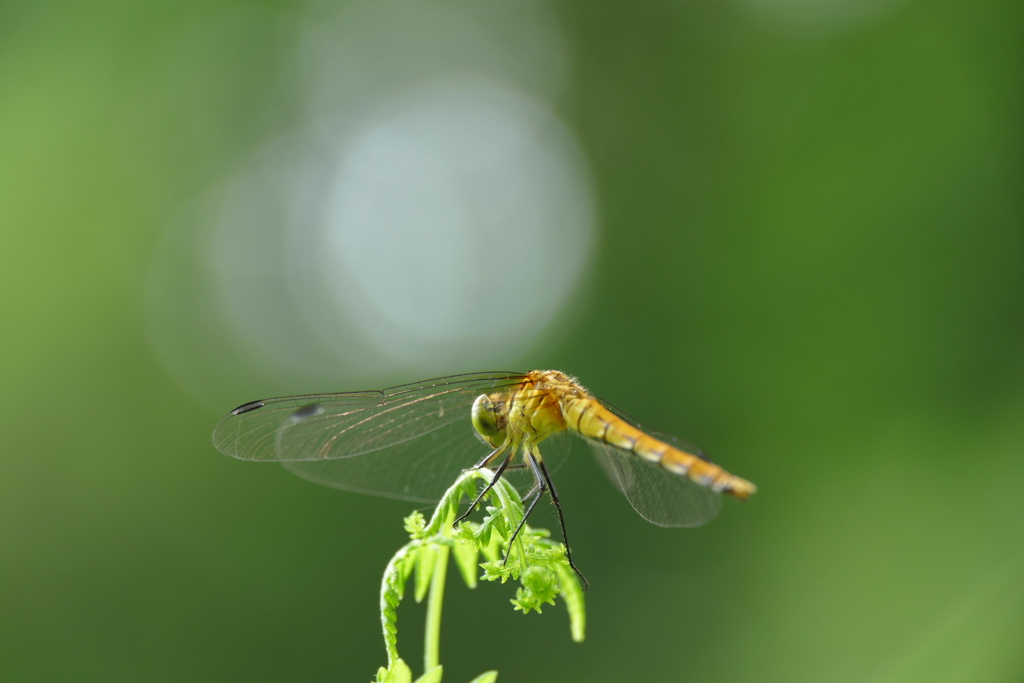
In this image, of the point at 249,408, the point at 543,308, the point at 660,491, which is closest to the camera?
the point at 660,491

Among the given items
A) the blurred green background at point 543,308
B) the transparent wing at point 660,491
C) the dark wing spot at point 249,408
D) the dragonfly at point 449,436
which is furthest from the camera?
the blurred green background at point 543,308

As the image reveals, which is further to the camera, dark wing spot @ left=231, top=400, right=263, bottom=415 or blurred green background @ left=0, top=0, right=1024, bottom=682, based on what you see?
blurred green background @ left=0, top=0, right=1024, bottom=682

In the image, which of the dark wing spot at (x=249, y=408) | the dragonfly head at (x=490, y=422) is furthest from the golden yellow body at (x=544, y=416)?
the dark wing spot at (x=249, y=408)

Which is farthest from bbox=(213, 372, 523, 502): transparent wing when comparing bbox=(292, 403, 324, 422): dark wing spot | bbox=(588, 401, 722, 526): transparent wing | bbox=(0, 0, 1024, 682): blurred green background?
bbox=(0, 0, 1024, 682): blurred green background

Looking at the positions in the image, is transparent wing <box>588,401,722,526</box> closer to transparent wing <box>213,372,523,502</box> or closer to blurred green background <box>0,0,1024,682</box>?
transparent wing <box>213,372,523,502</box>

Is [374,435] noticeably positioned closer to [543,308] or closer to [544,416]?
[544,416]

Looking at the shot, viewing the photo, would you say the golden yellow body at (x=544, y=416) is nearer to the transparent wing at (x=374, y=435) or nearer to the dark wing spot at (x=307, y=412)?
the transparent wing at (x=374, y=435)

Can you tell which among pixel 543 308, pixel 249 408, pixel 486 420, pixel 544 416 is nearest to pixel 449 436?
pixel 486 420
